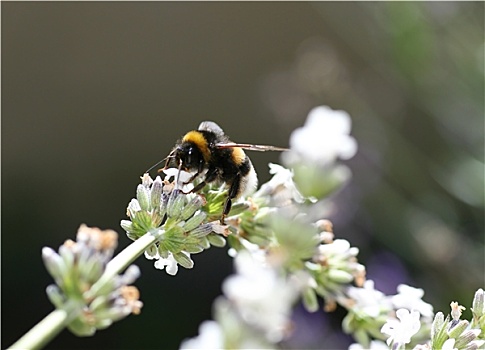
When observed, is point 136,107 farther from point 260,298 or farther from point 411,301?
point 260,298

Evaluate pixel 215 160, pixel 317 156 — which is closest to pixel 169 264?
pixel 215 160

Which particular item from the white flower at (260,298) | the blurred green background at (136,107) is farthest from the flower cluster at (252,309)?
the blurred green background at (136,107)

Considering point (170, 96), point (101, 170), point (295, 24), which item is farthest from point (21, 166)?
point (295, 24)

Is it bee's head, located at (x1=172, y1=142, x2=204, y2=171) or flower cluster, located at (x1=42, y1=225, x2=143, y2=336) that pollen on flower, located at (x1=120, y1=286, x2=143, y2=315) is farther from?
bee's head, located at (x1=172, y1=142, x2=204, y2=171)

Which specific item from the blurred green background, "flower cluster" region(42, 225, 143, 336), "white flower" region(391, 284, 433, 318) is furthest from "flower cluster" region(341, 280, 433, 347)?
the blurred green background

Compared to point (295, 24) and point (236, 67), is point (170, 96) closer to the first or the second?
point (236, 67)
